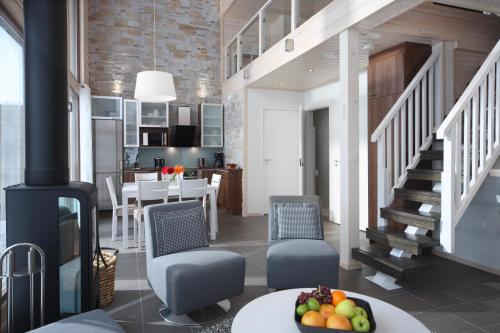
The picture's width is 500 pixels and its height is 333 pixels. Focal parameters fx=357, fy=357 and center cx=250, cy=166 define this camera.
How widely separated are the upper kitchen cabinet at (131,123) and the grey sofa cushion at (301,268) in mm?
5894

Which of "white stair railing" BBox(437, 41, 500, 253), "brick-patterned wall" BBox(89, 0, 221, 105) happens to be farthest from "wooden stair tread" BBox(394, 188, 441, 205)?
"brick-patterned wall" BBox(89, 0, 221, 105)

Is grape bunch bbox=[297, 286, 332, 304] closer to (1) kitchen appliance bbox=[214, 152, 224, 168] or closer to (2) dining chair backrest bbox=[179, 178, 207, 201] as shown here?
(2) dining chair backrest bbox=[179, 178, 207, 201]

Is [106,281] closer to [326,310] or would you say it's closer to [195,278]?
[195,278]

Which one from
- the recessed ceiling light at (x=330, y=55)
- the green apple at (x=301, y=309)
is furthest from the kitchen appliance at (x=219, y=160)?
the green apple at (x=301, y=309)

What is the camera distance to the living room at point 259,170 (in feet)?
8.11

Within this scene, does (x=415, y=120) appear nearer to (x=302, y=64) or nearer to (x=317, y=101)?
(x=302, y=64)

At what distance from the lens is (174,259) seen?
9.66ft

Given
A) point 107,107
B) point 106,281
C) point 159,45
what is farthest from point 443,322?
point 159,45

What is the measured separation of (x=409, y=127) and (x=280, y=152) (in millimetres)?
3330

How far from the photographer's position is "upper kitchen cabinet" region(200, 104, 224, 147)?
348 inches

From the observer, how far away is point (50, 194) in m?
2.43

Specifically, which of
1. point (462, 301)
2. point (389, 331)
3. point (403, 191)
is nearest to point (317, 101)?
point (403, 191)

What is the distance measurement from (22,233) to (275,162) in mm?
5711

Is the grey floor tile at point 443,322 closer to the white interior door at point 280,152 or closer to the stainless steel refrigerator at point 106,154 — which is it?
the white interior door at point 280,152
